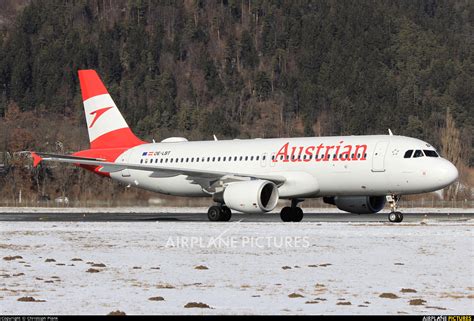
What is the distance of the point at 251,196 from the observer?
1545 inches

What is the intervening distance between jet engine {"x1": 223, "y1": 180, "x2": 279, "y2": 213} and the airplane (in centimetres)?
4

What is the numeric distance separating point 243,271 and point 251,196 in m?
18.5

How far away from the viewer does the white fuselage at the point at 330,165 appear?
127ft

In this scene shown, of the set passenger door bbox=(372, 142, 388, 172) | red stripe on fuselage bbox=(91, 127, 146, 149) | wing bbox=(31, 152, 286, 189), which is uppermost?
red stripe on fuselage bbox=(91, 127, 146, 149)

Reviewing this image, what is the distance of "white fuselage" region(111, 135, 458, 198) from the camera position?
38781 mm

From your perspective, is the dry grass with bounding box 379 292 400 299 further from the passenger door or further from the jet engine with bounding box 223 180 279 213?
the passenger door

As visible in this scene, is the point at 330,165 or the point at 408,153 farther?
the point at 330,165

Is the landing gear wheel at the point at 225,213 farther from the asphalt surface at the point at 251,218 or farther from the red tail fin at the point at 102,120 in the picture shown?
the red tail fin at the point at 102,120

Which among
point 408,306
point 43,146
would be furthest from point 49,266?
point 43,146

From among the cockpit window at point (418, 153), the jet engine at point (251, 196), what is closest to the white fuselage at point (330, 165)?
the cockpit window at point (418, 153)

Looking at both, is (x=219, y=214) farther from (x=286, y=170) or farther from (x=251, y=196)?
(x=286, y=170)

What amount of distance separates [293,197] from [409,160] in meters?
5.69

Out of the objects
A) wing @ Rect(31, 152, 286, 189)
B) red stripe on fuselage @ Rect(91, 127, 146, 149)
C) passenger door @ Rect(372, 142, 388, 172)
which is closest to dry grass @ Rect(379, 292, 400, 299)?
passenger door @ Rect(372, 142, 388, 172)

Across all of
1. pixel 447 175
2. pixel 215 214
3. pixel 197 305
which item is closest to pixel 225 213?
pixel 215 214
